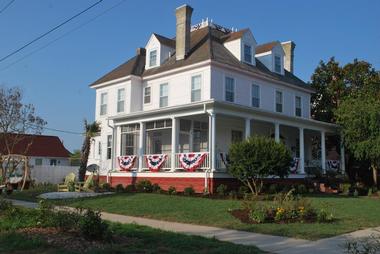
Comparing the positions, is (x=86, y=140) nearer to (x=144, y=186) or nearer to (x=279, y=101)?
(x=144, y=186)

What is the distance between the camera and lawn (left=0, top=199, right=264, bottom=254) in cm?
873

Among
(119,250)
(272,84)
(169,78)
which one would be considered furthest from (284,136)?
(119,250)

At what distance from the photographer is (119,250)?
8.61 meters

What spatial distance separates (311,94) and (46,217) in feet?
93.9

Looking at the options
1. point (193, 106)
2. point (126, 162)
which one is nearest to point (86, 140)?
point (126, 162)

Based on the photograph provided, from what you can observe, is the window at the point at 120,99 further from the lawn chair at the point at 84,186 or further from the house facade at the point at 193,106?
the lawn chair at the point at 84,186

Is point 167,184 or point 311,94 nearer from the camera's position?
point 167,184

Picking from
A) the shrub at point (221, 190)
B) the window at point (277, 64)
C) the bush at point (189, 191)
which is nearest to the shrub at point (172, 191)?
the bush at point (189, 191)

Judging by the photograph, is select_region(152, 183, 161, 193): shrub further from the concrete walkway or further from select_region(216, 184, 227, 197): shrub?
the concrete walkway

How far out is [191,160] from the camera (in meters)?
23.9

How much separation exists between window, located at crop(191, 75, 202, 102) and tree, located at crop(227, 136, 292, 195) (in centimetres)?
651

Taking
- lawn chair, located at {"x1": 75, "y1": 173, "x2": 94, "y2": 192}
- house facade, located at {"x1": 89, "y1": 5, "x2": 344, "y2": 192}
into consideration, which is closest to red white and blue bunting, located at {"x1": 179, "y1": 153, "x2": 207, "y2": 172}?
house facade, located at {"x1": 89, "y1": 5, "x2": 344, "y2": 192}

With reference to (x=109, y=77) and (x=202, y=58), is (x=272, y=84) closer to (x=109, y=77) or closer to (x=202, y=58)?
(x=202, y=58)

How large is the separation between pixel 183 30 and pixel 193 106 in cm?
708
